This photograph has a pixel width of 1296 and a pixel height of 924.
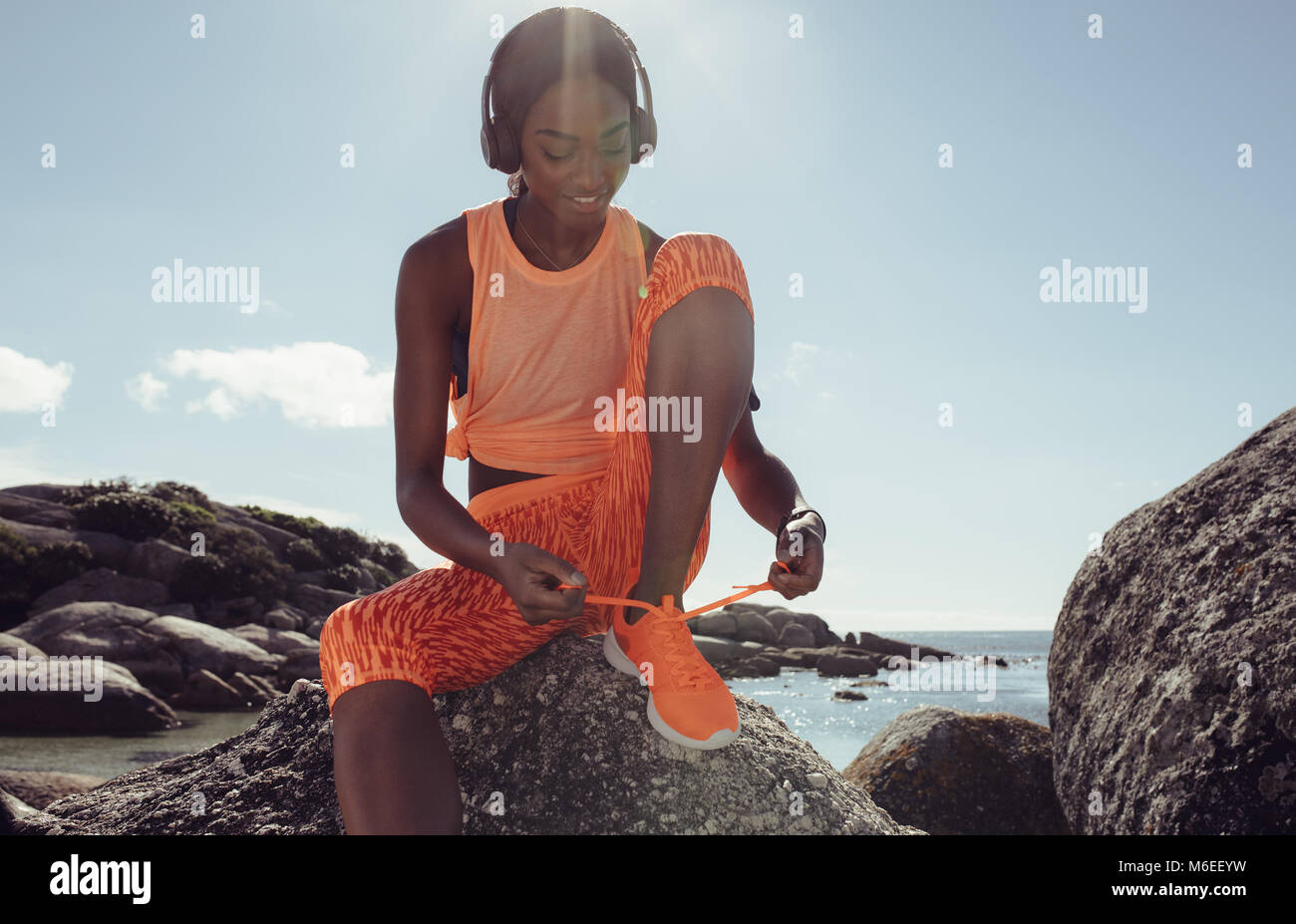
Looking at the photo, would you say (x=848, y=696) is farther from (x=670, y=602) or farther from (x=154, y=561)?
(x=670, y=602)

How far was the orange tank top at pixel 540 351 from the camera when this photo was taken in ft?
8.06

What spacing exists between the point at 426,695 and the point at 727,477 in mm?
1117

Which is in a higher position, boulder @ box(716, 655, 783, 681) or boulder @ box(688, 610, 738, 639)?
boulder @ box(688, 610, 738, 639)

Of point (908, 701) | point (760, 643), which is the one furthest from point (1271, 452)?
point (760, 643)

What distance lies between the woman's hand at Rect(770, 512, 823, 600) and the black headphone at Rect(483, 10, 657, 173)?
3.72 ft

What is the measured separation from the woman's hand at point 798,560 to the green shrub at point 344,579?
82.1ft

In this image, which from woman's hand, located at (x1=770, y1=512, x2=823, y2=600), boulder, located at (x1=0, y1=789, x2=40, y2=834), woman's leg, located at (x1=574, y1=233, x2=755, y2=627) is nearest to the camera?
woman's hand, located at (x1=770, y1=512, x2=823, y2=600)

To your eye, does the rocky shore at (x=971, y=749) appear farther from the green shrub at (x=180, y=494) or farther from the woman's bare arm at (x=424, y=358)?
the green shrub at (x=180, y=494)

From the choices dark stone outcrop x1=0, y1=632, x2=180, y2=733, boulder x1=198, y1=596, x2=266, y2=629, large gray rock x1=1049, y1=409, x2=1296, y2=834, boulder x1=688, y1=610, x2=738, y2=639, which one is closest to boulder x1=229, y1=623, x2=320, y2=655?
boulder x1=198, y1=596, x2=266, y2=629

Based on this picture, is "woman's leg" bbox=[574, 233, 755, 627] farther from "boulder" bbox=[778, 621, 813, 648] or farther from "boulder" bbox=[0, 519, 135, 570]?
"boulder" bbox=[778, 621, 813, 648]

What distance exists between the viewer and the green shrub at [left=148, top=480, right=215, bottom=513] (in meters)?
26.0
